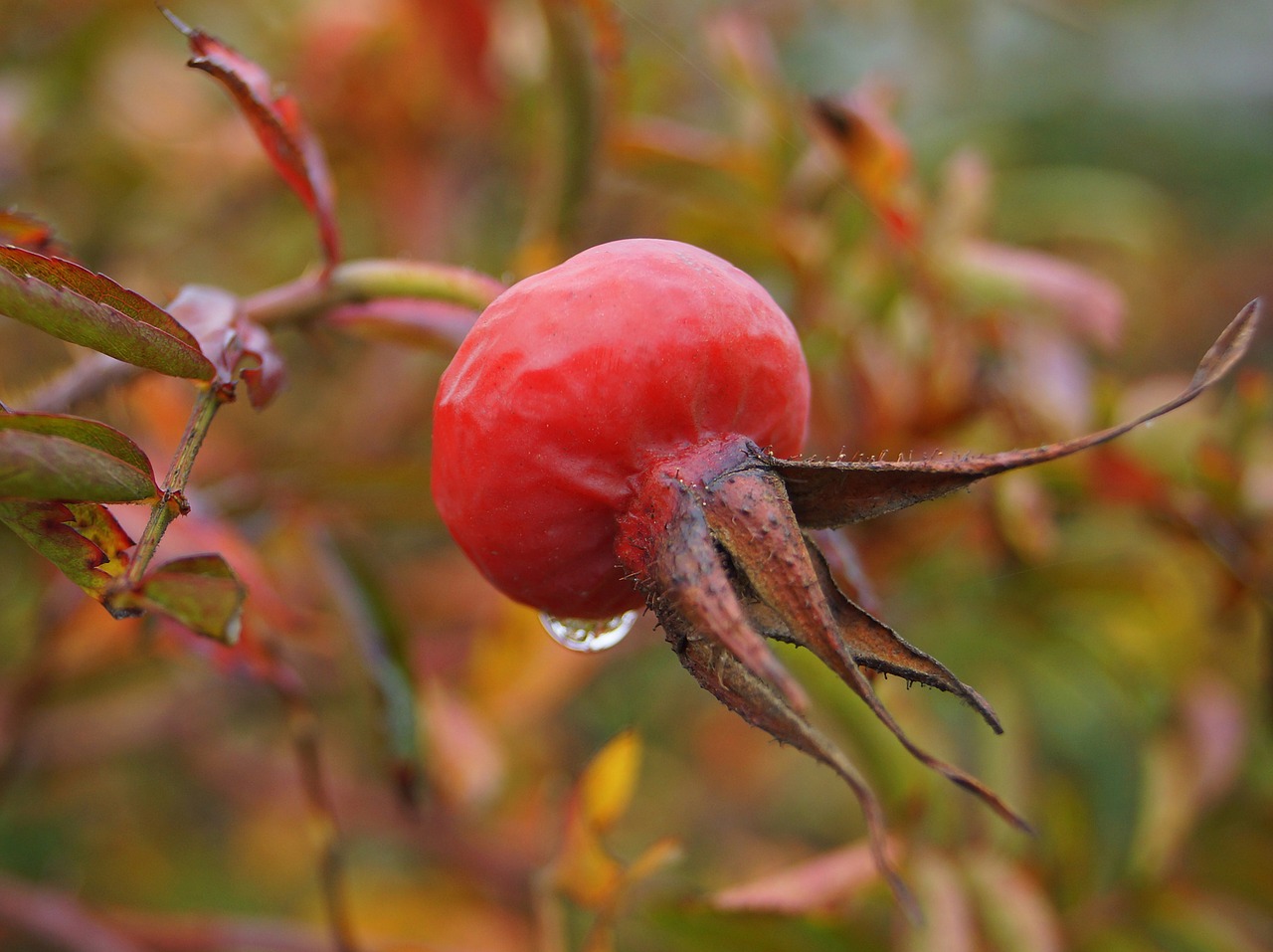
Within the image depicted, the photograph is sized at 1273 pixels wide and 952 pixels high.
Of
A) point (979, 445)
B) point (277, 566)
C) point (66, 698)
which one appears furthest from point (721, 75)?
point (66, 698)

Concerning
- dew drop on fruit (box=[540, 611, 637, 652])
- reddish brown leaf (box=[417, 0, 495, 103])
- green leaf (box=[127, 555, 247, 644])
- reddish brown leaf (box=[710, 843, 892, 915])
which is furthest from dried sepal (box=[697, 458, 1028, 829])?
reddish brown leaf (box=[417, 0, 495, 103])

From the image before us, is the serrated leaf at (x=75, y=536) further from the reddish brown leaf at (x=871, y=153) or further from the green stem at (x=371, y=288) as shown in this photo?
the reddish brown leaf at (x=871, y=153)

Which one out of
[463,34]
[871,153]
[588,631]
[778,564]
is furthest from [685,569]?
[463,34]

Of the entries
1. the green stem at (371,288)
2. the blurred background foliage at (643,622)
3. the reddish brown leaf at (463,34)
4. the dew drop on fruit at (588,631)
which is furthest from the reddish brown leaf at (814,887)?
the reddish brown leaf at (463,34)

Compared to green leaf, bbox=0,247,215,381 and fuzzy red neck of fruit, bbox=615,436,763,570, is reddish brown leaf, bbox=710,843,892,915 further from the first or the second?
green leaf, bbox=0,247,215,381

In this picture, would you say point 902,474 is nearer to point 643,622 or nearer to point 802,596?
point 802,596

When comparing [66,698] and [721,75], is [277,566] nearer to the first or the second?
[66,698]
